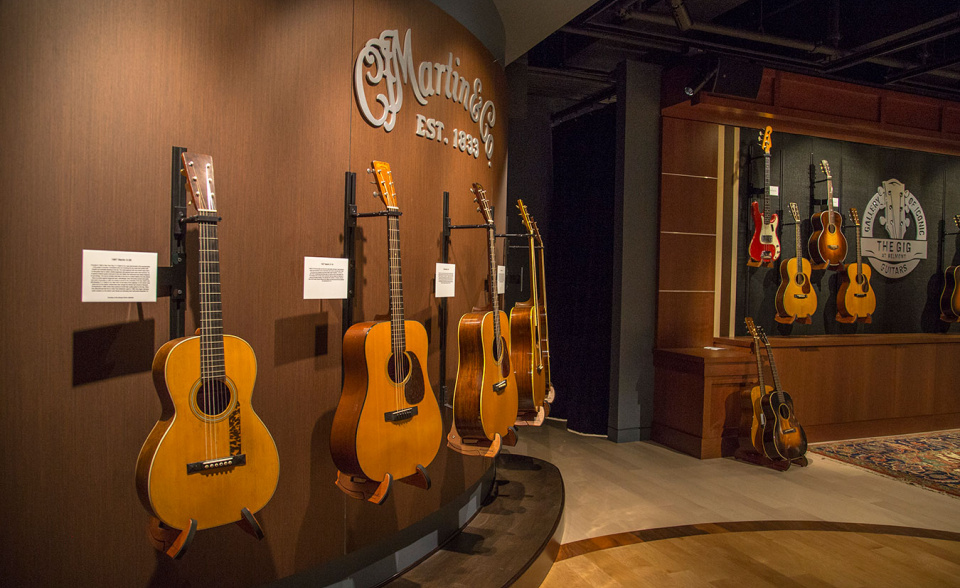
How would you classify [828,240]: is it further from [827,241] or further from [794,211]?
[794,211]

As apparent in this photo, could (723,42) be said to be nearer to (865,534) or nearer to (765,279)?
(765,279)

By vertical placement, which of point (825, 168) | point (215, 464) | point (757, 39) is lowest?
point (215, 464)

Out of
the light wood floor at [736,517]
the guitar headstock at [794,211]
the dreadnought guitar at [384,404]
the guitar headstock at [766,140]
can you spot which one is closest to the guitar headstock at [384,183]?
the dreadnought guitar at [384,404]

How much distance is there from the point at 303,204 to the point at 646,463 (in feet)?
11.1

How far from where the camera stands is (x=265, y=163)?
1905 millimetres

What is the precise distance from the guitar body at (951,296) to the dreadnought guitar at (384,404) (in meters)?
6.18

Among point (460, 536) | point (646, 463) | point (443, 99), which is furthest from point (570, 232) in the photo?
point (460, 536)

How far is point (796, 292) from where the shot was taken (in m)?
5.11

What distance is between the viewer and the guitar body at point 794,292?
5.09 m

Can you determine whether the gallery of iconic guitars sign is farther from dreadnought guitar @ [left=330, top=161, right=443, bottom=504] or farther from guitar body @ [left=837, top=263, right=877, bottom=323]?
dreadnought guitar @ [left=330, top=161, right=443, bottom=504]

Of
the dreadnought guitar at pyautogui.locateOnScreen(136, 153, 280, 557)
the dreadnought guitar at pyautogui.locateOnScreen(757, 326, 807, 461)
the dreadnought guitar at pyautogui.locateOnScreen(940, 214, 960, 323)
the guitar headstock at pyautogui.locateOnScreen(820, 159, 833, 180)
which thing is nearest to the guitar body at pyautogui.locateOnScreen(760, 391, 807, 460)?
the dreadnought guitar at pyautogui.locateOnScreen(757, 326, 807, 461)

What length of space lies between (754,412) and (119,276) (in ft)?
13.6

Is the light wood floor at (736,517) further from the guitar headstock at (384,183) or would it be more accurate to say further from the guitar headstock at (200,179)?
the guitar headstock at (200,179)

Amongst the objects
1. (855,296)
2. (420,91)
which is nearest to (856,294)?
(855,296)
